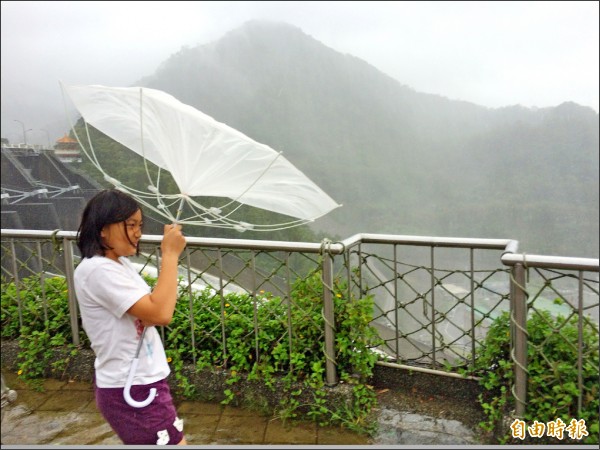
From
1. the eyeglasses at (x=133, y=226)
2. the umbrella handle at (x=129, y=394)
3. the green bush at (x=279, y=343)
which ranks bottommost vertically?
the green bush at (x=279, y=343)

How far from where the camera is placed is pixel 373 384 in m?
3.06

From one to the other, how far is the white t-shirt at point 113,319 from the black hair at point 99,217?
0.04 m

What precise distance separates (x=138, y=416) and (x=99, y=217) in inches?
26.6

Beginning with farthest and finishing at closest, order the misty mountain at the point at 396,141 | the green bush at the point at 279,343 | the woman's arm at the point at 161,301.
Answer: the misty mountain at the point at 396,141, the green bush at the point at 279,343, the woman's arm at the point at 161,301

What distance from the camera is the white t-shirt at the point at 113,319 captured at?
146 cm

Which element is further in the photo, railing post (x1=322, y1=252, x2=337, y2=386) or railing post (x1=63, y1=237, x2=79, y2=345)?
railing post (x1=63, y1=237, x2=79, y2=345)

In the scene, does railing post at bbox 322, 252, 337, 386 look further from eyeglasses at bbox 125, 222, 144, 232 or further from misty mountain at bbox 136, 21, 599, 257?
eyeglasses at bbox 125, 222, 144, 232

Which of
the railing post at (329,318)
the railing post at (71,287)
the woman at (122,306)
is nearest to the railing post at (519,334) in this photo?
the railing post at (329,318)

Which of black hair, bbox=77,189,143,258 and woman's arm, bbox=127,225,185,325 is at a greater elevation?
black hair, bbox=77,189,143,258

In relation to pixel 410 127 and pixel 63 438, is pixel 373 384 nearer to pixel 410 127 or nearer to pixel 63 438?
pixel 63 438

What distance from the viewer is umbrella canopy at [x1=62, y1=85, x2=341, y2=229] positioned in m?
1.67

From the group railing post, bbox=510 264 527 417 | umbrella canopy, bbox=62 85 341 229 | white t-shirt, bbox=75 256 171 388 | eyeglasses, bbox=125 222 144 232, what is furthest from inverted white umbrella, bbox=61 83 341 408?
railing post, bbox=510 264 527 417

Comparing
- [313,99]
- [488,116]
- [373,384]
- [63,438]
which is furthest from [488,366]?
[488,116]

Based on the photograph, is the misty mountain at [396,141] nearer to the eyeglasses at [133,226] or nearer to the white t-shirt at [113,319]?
the eyeglasses at [133,226]
